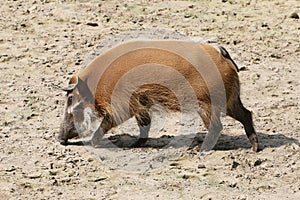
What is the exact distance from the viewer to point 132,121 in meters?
7.98

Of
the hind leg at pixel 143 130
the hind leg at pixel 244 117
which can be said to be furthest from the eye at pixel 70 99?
the hind leg at pixel 244 117

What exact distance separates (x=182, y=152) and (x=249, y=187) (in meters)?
0.87

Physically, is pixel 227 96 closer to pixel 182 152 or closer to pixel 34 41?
pixel 182 152

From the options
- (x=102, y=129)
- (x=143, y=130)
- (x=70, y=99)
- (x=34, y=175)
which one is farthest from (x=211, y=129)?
(x=34, y=175)

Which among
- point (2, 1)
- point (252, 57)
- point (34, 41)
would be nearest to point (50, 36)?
point (34, 41)

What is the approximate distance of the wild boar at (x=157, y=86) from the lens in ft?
22.9

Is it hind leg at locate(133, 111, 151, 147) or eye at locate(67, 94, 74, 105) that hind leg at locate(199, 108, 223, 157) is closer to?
hind leg at locate(133, 111, 151, 147)

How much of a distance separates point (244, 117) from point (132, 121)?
4.03 feet

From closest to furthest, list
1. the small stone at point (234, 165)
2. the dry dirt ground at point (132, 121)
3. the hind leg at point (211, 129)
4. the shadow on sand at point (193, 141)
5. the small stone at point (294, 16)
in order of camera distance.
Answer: the dry dirt ground at point (132, 121) < the small stone at point (234, 165) < the hind leg at point (211, 129) < the shadow on sand at point (193, 141) < the small stone at point (294, 16)

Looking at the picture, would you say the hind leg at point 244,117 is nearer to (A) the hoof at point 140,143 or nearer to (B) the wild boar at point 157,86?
(B) the wild boar at point 157,86

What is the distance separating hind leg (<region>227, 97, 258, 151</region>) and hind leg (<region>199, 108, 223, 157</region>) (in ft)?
0.44

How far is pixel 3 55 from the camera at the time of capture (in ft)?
31.5

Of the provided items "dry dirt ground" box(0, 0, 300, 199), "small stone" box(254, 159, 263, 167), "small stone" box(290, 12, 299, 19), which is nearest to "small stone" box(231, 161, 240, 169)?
"dry dirt ground" box(0, 0, 300, 199)

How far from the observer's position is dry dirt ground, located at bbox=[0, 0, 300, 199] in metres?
6.65
